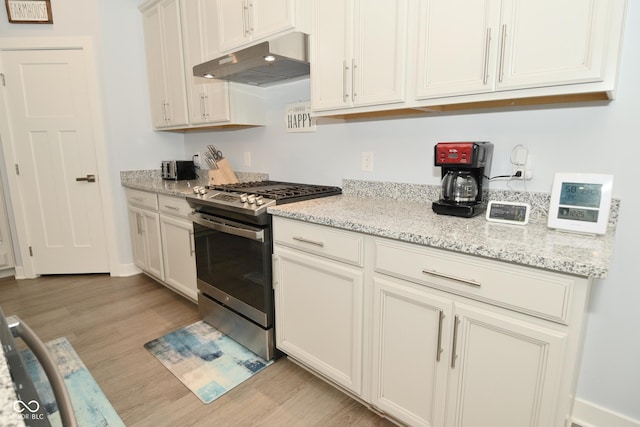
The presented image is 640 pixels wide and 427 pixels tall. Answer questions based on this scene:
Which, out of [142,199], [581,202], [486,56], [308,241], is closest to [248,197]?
[308,241]

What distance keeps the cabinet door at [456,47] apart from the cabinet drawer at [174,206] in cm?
181

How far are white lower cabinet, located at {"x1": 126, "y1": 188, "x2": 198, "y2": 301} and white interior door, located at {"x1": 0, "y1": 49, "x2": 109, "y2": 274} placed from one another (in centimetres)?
44

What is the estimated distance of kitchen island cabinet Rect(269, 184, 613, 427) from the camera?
42.2 inches

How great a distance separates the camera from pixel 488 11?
133 centimetres

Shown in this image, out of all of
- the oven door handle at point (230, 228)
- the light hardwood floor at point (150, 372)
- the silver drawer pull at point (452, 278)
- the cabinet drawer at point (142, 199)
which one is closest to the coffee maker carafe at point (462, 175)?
the silver drawer pull at point (452, 278)

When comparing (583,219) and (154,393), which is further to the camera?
(154,393)

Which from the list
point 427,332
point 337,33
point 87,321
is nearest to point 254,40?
point 337,33

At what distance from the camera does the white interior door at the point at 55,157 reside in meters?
3.19

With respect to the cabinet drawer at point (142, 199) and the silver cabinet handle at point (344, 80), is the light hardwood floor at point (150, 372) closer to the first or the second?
Result: the cabinet drawer at point (142, 199)

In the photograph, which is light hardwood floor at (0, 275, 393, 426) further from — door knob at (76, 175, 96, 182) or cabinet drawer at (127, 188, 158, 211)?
door knob at (76, 175, 96, 182)

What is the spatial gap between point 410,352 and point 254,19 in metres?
2.01

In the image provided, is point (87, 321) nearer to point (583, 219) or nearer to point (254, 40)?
point (254, 40)

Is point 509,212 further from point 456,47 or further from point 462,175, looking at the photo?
point 456,47

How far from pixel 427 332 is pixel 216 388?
46.4 inches
